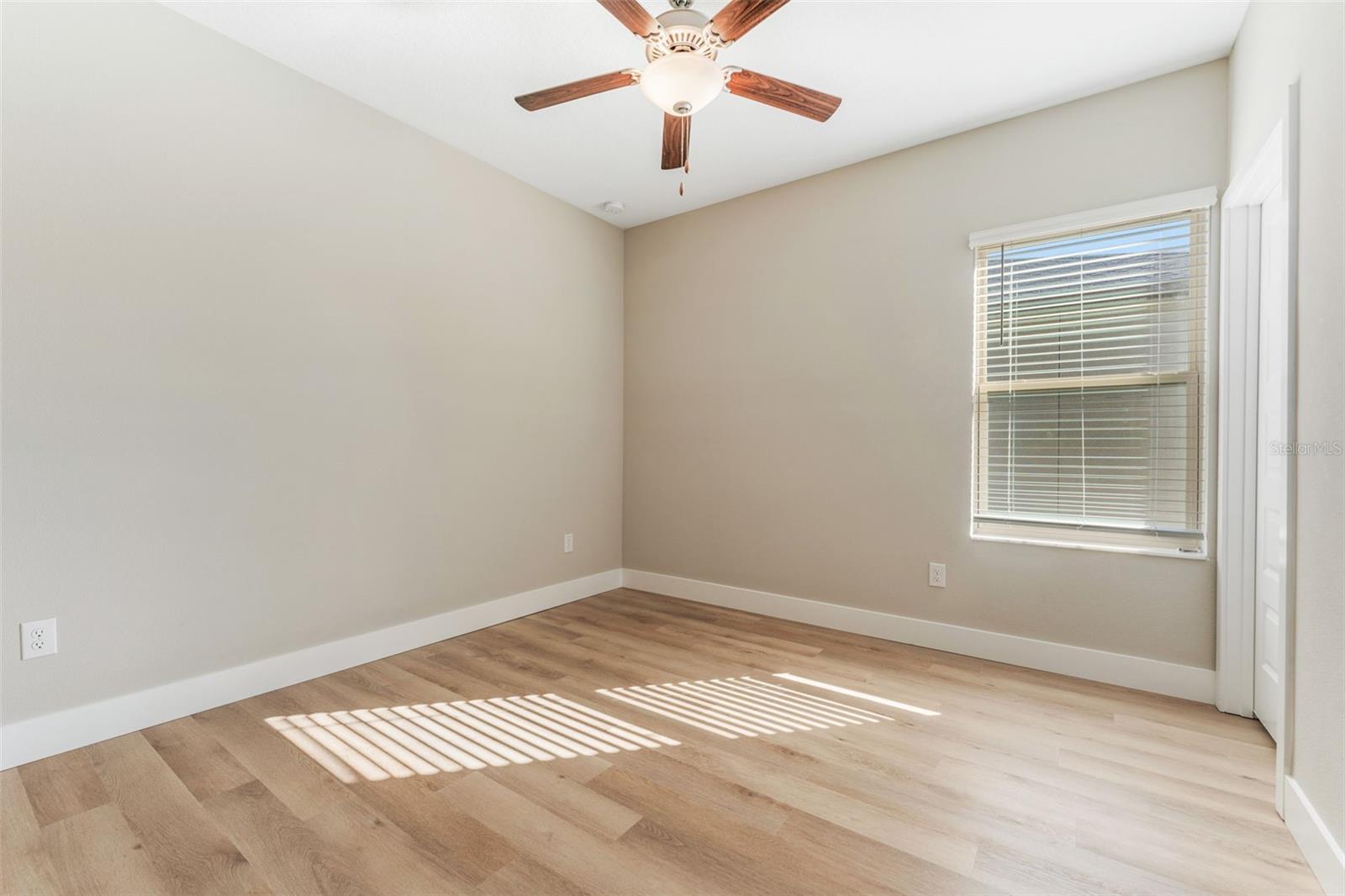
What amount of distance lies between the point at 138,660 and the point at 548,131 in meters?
2.89

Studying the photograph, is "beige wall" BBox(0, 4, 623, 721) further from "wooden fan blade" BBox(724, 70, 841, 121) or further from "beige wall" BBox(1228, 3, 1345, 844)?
"beige wall" BBox(1228, 3, 1345, 844)

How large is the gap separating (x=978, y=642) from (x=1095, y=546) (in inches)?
28.0

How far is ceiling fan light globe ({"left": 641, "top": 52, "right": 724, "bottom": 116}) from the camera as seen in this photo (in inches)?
70.7

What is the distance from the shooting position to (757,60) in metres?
2.41

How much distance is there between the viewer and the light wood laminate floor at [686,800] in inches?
56.2

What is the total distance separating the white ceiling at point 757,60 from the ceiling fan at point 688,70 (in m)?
0.39

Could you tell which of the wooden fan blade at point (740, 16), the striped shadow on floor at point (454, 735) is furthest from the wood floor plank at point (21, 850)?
the wooden fan blade at point (740, 16)

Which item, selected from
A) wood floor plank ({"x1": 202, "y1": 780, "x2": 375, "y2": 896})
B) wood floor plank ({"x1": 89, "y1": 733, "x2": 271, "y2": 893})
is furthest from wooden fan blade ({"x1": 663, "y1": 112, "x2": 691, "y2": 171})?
wood floor plank ({"x1": 89, "y1": 733, "x2": 271, "y2": 893})

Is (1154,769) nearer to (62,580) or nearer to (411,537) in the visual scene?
(411,537)

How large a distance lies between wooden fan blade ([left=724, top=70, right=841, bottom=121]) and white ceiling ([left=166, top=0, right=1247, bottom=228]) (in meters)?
0.37

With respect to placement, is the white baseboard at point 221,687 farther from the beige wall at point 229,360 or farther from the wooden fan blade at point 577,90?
the wooden fan blade at point 577,90

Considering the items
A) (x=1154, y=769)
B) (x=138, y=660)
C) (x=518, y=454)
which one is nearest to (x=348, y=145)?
(x=518, y=454)

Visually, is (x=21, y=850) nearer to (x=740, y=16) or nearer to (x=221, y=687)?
(x=221, y=687)

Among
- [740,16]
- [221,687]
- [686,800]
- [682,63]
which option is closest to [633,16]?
[682,63]
